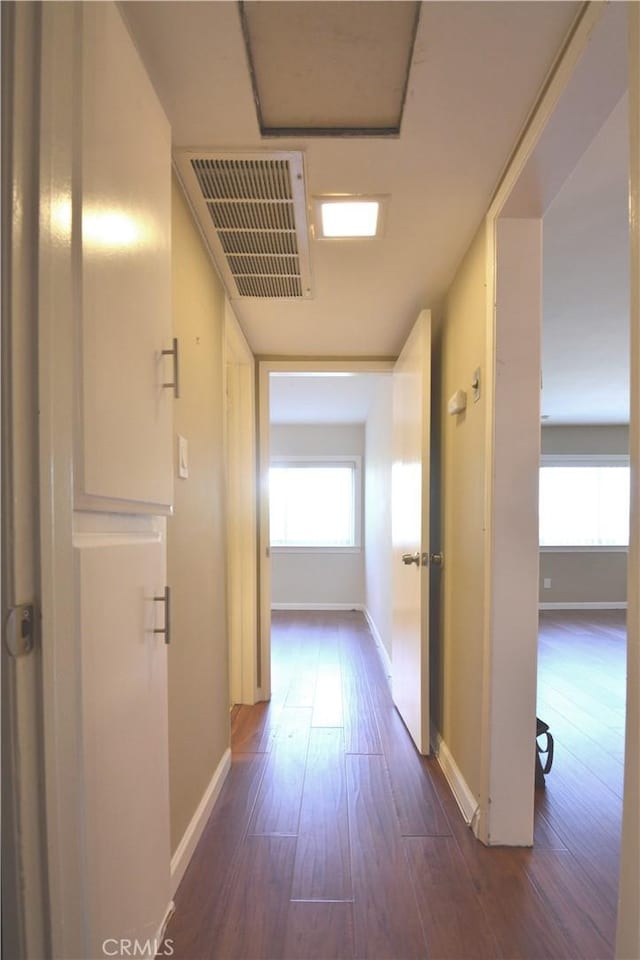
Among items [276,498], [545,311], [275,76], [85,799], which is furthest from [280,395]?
[85,799]

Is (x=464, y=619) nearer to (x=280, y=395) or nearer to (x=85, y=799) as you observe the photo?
(x=85, y=799)

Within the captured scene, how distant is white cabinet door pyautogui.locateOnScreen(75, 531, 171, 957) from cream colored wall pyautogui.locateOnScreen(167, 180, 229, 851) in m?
0.34

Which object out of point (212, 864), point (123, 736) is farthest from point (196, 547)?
point (212, 864)

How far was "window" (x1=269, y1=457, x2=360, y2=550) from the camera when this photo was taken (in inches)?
237

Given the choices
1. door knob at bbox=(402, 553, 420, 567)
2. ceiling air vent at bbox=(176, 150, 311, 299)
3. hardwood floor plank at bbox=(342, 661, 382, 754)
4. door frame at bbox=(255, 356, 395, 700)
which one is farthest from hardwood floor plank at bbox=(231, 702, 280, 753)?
ceiling air vent at bbox=(176, 150, 311, 299)

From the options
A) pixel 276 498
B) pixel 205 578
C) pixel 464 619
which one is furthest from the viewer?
pixel 276 498

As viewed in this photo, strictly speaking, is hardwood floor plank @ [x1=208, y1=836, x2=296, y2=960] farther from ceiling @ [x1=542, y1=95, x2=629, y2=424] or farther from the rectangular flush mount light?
ceiling @ [x1=542, y1=95, x2=629, y2=424]

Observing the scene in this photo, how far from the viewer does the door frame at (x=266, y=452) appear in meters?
3.04

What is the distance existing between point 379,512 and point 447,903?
3194mm

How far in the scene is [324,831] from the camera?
173 centimetres

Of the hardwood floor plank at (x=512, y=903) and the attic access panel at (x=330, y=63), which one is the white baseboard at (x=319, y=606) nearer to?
the hardwood floor plank at (x=512, y=903)

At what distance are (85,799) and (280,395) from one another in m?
4.06

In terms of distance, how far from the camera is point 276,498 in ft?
19.9

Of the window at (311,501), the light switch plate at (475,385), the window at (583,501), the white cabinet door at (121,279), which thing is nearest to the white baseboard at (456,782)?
the light switch plate at (475,385)
